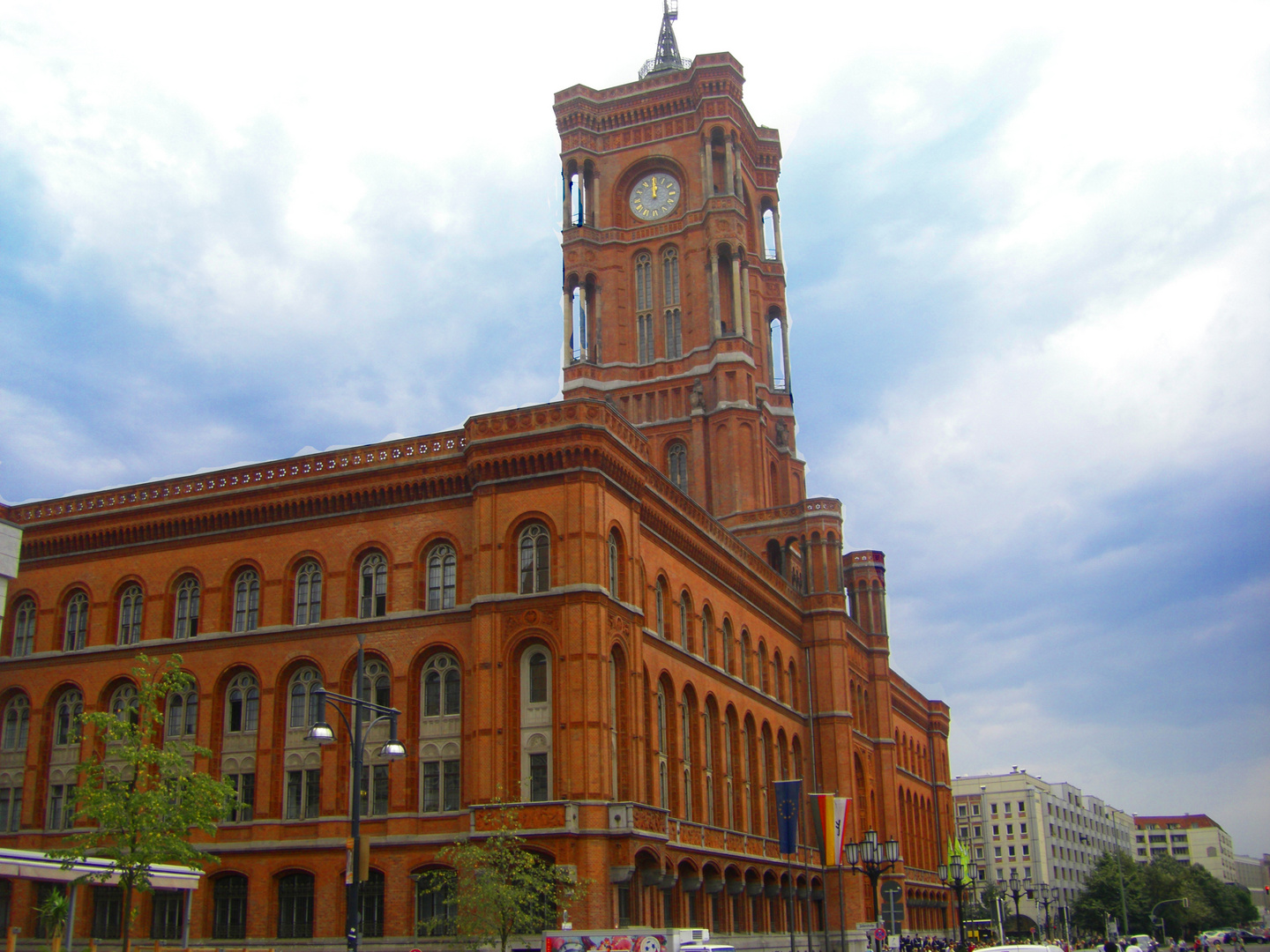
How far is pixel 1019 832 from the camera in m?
155

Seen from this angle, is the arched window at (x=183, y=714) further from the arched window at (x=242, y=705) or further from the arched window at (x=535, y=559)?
the arched window at (x=535, y=559)

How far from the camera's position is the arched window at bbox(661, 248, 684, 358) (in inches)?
3091

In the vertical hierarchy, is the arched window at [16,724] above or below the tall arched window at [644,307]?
below

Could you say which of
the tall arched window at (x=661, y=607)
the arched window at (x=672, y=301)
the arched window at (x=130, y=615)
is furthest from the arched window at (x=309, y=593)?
the arched window at (x=672, y=301)

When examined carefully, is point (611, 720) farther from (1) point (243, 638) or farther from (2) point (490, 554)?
(1) point (243, 638)

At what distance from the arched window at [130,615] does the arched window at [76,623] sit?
1727 mm

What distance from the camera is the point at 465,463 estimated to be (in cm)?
4300

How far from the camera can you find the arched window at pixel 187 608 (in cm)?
4622

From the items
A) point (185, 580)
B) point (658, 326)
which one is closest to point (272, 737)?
point (185, 580)

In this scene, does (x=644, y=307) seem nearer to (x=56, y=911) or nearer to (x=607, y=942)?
(x=607, y=942)

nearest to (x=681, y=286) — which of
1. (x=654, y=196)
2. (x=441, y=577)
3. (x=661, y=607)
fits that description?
(x=654, y=196)

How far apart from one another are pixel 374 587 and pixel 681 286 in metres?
40.2

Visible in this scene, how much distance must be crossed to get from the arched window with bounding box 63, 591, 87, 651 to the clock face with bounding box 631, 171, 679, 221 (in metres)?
45.1

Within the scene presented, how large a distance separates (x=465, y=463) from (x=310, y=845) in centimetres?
1361
